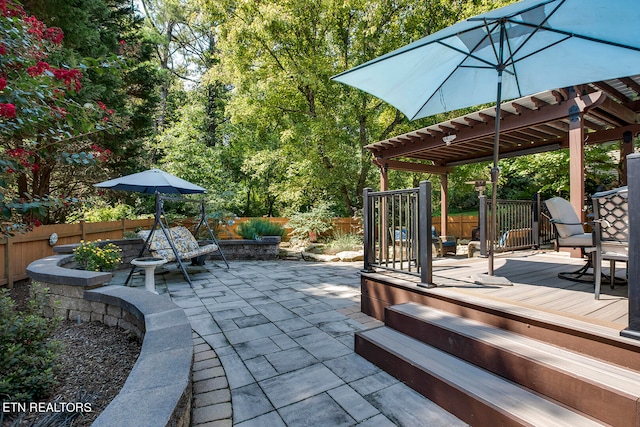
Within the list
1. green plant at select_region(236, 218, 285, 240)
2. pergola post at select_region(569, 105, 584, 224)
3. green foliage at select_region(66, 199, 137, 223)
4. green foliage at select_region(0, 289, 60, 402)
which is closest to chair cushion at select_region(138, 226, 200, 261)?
green plant at select_region(236, 218, 285, 240)

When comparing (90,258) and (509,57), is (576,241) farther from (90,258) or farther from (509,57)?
(90,258)

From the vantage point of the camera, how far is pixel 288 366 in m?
2.17

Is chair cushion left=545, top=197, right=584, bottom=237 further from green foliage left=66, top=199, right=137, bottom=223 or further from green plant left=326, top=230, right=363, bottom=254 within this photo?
green foliage left=66, top=199, right=137, bottom=223

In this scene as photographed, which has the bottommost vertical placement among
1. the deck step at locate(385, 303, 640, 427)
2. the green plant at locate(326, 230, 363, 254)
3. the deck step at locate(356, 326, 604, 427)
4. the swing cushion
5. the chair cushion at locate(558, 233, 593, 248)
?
the deck step at locate(356, 326, 604, 427)

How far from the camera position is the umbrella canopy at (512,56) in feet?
7.01

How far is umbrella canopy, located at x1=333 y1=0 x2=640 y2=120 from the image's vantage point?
2137mm

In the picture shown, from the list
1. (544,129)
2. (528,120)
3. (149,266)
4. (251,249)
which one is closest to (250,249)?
(251,249)

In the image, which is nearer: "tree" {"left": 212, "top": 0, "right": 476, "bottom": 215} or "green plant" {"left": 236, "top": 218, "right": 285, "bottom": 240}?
"green plant" {"left": 236, "top": 218, "right": 285, "bottom": 240}

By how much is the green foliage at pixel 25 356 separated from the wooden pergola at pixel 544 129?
530 cm

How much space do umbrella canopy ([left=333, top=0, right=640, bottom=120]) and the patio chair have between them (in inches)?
45.4

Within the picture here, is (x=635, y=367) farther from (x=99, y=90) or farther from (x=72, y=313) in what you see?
(x=99, y=90)

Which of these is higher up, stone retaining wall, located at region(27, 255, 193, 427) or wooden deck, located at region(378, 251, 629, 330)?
wooden deck, located at region(378, 251, 629, 330)

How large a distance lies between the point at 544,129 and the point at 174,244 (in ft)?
20.8

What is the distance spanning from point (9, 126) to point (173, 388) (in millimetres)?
1895
